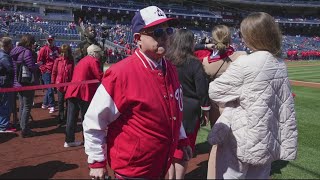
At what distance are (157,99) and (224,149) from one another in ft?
2.44

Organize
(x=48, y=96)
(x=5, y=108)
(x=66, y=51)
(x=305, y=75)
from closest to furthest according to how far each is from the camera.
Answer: (x=5, y=108) → (x=66, y=51) → (x=48, y=96) → (x=305, y=75)

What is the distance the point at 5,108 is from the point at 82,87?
7.88 ft

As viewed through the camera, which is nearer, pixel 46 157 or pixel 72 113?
pixel 46 157

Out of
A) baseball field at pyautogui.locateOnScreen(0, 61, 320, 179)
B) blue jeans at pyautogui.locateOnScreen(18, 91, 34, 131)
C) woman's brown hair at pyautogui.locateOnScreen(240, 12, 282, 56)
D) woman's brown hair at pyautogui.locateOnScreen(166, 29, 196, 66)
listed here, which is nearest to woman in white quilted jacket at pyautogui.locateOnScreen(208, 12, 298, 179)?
woman's brown hair at pyautogui.locateOnScreen(240, 12, 282, 56)

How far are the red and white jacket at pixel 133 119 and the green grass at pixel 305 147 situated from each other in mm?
2901

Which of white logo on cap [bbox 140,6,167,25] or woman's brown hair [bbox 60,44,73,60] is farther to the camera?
woman's brown hair [bbox 60,44,73,60]

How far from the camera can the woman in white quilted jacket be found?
2551mm

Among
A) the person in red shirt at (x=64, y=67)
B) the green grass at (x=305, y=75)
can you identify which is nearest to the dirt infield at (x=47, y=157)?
the person in red shirt at (x=64, y=67)

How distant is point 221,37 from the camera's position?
13.3ft

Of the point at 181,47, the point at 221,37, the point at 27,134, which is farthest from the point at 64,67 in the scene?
the point at 221,37

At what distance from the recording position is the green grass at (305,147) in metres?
5.00

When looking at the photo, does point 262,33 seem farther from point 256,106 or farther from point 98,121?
point 98,121

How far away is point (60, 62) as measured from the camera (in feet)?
27.4

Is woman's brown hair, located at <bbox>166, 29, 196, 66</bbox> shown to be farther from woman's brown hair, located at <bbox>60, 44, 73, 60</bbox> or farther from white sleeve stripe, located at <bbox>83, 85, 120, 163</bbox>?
woman's brown hair, located at <bbox>60, 44, 73, 60</bbox>
